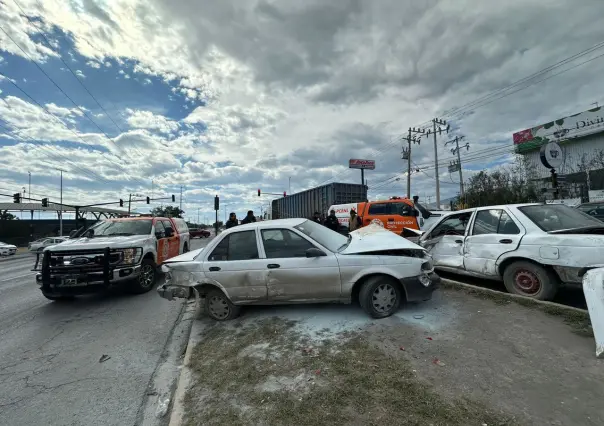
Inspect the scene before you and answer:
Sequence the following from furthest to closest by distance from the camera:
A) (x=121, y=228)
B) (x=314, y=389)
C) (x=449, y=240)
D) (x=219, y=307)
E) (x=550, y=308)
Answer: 1. (x=121, y=228)
2. (x=449, y=240)
3. (x=219, y=307)
4. (x=550, y=308)
5. (x=314, y=389)

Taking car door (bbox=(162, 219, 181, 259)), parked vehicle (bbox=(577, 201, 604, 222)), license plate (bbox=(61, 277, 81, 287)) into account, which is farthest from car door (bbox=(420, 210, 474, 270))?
parked vehicle (bbox=(577, 201, 604, 222))

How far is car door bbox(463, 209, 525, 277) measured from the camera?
16.0ft

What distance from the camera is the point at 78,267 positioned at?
652 centimetres

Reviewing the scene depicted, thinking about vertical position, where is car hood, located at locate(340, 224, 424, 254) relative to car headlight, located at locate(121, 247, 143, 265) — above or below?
above

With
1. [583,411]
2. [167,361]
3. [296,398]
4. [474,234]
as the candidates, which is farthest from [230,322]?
[474,234]

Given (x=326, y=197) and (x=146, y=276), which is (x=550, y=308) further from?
(x=326, y=197)

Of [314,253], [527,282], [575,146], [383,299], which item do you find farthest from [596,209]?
[575,146]

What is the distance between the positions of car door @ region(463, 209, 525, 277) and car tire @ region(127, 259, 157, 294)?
7.17 meters

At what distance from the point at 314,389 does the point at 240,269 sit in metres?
2.41

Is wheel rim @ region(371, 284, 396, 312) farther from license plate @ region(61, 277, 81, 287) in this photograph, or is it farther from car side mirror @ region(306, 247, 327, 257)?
license plate @ region(61, 277, 81, 287)

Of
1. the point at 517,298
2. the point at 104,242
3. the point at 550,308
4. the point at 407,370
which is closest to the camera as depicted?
the point at 407,370

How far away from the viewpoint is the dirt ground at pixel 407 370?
7.85 ft

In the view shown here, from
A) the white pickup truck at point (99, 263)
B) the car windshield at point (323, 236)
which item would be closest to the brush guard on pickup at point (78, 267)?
the white pickup truck at point (99, 263)

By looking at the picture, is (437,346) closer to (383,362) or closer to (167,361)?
(383,362)
